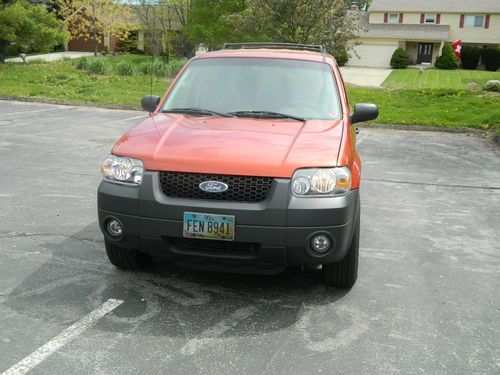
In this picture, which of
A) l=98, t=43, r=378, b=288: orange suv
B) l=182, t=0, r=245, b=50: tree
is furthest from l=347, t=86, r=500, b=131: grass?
l=182, t=0, r=245, b=50: tree

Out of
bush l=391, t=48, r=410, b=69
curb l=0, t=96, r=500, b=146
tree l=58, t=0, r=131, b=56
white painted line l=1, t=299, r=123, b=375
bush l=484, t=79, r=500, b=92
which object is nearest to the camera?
white painted line l=1, t=299, r=123, b=375

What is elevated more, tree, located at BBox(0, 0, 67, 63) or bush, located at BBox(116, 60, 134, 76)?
tree, located at BBox(0, 0, 67, 63)

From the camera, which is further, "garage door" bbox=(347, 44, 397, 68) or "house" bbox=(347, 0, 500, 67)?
"garage door" bbox=(347, 44, 397, 68)

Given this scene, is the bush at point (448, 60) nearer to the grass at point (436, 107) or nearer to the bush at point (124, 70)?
the grass at point (436, 107)

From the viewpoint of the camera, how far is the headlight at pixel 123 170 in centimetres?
390

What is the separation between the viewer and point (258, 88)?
5.00m

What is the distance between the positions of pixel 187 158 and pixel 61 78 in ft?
67.9

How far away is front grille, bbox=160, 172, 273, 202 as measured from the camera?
3.71m

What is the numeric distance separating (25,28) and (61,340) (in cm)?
2563

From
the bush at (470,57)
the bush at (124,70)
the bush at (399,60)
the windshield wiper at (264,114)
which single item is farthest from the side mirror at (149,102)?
the bush at (470,57)

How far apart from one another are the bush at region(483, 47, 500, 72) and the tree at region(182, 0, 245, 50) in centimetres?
2356

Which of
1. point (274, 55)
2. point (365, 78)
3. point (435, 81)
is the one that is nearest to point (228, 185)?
point (274, 55)

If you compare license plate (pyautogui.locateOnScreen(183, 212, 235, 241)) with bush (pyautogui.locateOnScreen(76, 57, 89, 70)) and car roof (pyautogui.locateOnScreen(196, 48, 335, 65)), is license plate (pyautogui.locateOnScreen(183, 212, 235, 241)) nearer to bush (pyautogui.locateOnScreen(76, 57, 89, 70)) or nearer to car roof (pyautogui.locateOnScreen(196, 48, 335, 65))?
car roof (pyautogui.locateOnScreen(196, 48, 335, 65))

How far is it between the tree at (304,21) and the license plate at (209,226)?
17.8 metres
